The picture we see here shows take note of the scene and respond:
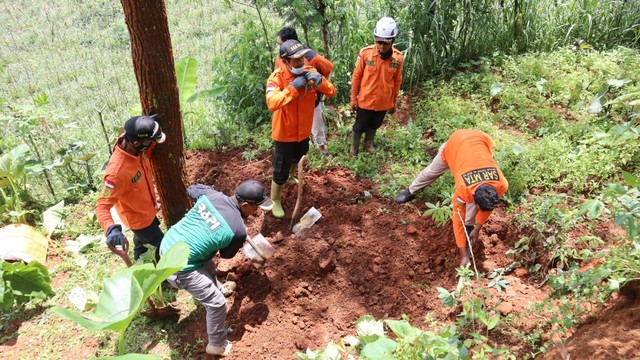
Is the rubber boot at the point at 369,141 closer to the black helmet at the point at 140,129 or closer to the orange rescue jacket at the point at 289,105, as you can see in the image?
the orange rescue jacket at the point at 289,105

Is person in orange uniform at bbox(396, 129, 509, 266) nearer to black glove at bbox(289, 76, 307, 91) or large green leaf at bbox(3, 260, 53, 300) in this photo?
black glove at bbox(289, 76, 307, 91)

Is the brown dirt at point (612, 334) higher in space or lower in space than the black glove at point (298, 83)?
lower

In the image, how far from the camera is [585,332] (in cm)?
277

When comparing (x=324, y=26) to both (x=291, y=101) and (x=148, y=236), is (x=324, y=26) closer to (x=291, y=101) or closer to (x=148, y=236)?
(x=291, y=101)

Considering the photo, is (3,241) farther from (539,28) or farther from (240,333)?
(539,28)

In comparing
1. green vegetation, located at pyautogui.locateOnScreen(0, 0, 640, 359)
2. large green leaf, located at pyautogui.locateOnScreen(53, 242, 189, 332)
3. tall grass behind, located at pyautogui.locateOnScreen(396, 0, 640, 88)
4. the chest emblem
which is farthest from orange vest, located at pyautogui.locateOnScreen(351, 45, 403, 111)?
large green leaf, located at pyautogui.locateOnScreen(53, 242, 189, 332)

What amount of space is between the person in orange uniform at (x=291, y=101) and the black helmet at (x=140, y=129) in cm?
102

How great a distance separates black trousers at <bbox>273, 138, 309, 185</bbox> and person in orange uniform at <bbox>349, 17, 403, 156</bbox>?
0.88m

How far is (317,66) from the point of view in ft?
14.5

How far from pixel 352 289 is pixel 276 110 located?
1727mm

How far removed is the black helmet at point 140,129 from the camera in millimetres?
3055

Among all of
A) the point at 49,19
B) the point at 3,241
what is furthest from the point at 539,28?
the point at 49,19

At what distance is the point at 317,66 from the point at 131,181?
216cm

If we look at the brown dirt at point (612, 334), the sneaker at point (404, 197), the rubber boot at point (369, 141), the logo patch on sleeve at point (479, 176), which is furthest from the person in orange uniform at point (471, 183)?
the rubber boot at point (369, 141)
